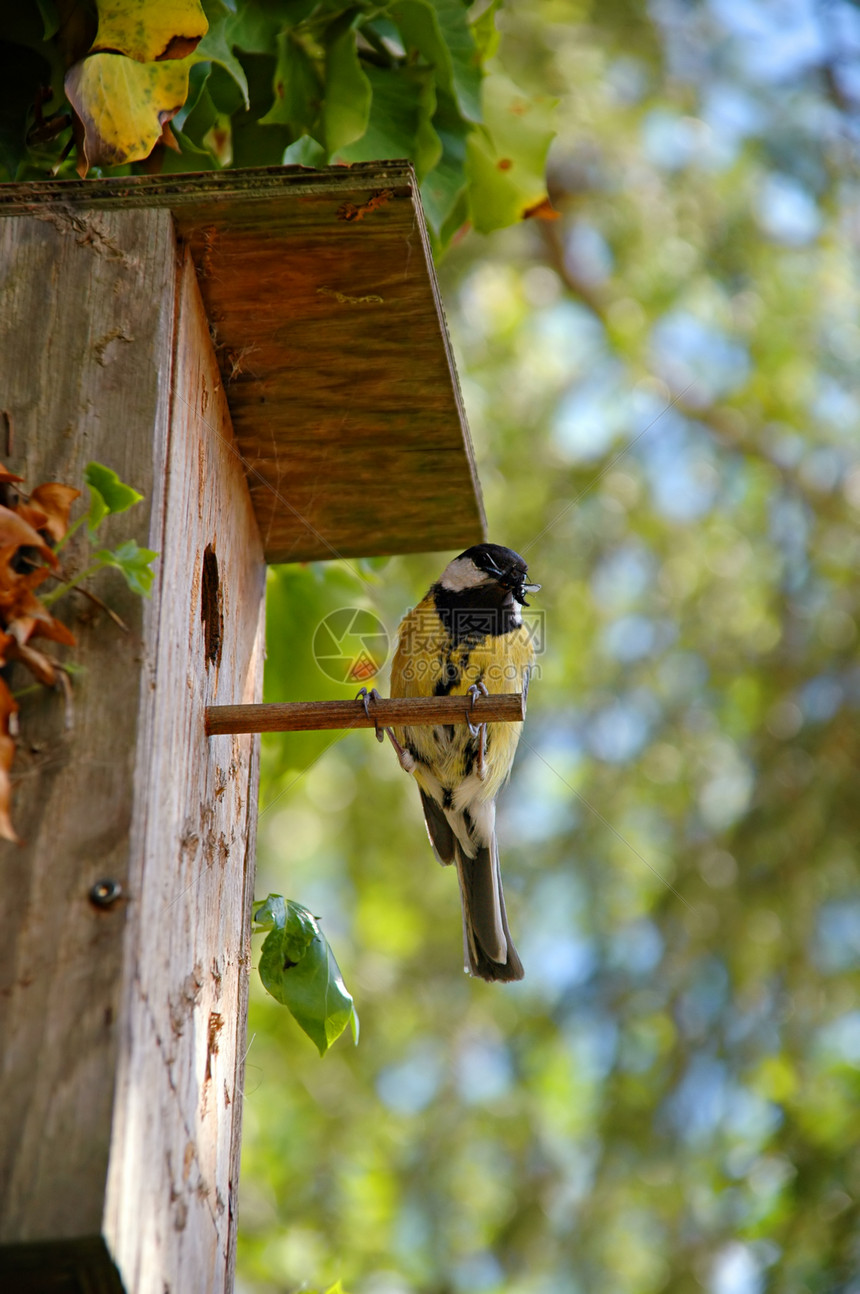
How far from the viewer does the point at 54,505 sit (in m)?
1.26

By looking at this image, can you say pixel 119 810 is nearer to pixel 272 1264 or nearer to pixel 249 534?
pixel 249 534

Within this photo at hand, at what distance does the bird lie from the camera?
246 cm

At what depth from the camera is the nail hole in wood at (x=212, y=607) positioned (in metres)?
1.75

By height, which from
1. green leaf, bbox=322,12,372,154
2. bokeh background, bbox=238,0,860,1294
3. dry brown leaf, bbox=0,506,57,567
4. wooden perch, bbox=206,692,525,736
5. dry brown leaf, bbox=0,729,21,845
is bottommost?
bokeh background, bbox=238,0,860,1294

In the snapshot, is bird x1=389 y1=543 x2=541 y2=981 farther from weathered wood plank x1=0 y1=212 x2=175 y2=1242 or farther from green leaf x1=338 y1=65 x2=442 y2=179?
weathered wood plank x1=0 y1=212 x2=175 y2=1242

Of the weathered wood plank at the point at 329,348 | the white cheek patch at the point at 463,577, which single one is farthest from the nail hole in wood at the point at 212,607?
the white cheek patch at the point at 463,577

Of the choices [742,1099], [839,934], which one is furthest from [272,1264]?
[839,934]

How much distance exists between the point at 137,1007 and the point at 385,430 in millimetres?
1109

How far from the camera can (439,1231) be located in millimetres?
3748

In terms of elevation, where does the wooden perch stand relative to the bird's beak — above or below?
above

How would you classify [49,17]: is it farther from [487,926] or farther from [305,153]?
[487,926]

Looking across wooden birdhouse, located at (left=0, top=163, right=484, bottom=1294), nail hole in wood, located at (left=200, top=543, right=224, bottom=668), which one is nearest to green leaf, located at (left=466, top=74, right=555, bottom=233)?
wooden birdhouse, located at (left=0, top=163, right=484, bottom=1294)

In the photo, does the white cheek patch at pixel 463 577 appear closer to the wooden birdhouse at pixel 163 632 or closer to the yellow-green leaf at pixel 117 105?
the wooden birdhouse at pixel 163 632

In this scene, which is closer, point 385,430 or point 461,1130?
point 385,430
